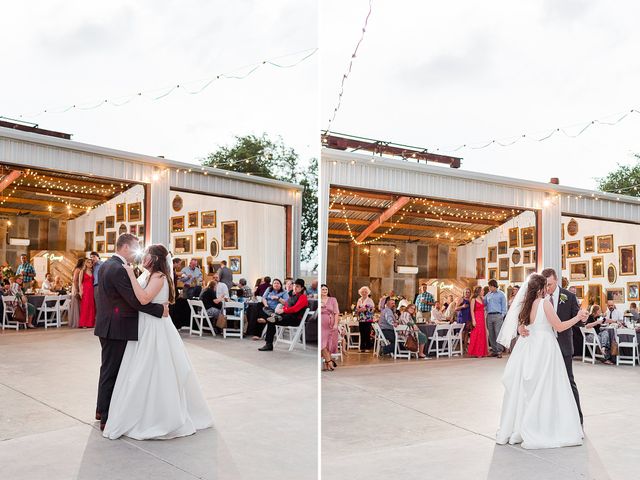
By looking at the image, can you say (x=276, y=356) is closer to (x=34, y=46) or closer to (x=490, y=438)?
(x=490, y=438)

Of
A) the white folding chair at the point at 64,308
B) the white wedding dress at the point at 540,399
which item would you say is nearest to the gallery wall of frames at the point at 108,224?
the white folding chair at the point at 64,308

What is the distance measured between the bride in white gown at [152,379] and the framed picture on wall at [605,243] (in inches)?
459

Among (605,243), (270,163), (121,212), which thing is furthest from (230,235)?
(605,243)

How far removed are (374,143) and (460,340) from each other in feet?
11.3

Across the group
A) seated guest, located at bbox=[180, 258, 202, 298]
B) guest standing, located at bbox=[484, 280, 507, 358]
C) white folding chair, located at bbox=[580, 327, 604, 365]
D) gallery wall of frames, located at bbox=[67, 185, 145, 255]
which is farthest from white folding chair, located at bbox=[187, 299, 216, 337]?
white folding chair, located at bbox=[580, 327, 604, 365]

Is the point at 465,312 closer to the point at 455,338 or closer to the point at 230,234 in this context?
the point at 455,338

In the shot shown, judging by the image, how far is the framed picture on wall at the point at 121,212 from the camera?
1222cm

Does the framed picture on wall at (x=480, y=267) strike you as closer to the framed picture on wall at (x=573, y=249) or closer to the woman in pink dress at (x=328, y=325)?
the framed picture on wall at (x=573, y=249)

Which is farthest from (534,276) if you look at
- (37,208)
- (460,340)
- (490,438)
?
(37,208)

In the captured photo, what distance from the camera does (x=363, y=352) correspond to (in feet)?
30.7

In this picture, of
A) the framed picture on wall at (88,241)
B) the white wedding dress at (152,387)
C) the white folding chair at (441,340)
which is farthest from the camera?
the framed picture on wall at (88,241)

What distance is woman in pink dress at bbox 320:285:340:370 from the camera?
→ 7.21m

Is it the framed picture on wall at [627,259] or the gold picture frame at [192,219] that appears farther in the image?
the framed picture on wall at [627,259]

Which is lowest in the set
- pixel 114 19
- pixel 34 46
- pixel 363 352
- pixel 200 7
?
pixel 363 352
